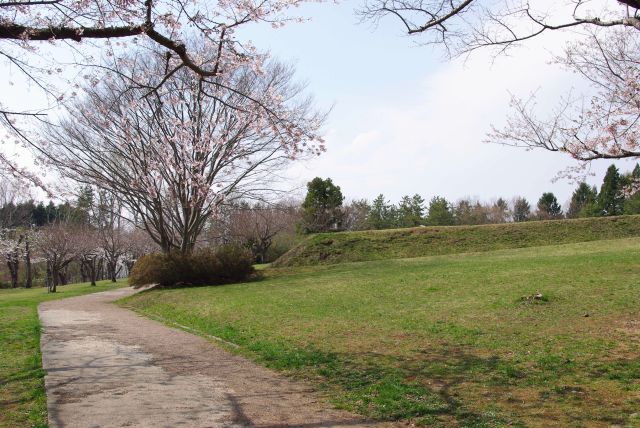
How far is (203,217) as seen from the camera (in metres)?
19.9

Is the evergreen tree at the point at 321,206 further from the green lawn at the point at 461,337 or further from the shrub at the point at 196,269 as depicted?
the green lawn at the point at 461,337

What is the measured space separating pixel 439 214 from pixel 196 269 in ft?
104

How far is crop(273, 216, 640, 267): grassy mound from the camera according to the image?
22.3m

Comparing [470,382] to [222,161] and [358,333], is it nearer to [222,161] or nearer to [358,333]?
[358,333]

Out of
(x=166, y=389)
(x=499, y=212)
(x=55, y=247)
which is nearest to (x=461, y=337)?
(x=166, y=389)

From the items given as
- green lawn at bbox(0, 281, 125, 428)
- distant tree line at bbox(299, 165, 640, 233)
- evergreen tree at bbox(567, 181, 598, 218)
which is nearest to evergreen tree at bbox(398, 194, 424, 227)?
distant tree line at bbox(299, 165, 640, 233)

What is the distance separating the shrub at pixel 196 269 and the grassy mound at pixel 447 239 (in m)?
4.17

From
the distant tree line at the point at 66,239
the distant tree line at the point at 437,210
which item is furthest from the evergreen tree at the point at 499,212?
the distant tree line at the point at 66,239

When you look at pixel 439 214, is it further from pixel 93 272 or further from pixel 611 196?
pixel 93 272

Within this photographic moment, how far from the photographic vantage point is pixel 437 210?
46688 mm

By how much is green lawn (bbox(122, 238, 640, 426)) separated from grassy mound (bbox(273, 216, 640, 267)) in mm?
7553

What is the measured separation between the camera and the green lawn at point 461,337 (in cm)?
474

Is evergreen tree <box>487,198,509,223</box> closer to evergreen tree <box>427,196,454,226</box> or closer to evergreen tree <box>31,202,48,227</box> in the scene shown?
evergreen tree <box>427,196,454,226</box>

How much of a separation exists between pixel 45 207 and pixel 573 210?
5754 centimetres
